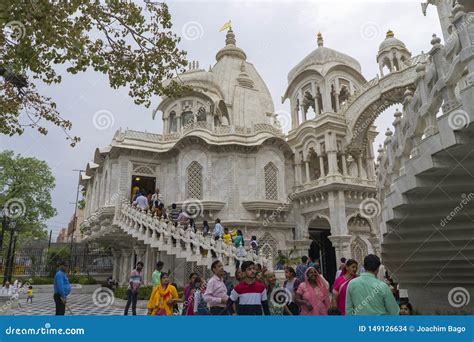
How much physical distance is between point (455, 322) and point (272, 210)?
18.8 m

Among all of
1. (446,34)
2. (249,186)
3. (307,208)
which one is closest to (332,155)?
(307,208)

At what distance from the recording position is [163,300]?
6.79 meters

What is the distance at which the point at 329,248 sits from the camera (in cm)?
2698

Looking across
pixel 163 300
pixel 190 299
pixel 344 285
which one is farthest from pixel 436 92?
pixel 163 300

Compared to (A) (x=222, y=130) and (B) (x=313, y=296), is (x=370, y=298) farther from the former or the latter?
(A) (x=222, y=130)

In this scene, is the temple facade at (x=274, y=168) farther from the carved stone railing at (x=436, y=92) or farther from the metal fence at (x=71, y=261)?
the carved stone railing at (x=436, y=92)

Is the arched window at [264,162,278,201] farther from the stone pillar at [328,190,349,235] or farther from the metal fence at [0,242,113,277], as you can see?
the metal fence at [0,242,113,277]

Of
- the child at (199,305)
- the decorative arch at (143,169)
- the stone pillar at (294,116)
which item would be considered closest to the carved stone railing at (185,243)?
the decorative arch at (143,169)

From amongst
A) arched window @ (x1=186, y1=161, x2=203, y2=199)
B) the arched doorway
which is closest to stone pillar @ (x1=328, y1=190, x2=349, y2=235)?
the arched doorway

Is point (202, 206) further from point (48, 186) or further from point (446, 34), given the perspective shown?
point (48, 186)

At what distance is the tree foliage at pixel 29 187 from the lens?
3047 centimetres

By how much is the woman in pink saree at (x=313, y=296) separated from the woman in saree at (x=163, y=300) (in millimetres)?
2481

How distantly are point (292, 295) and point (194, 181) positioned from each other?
17.1 metres

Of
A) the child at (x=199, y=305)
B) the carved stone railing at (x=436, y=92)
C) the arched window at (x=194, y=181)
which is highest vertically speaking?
the arched window at (x=194, y=181)
